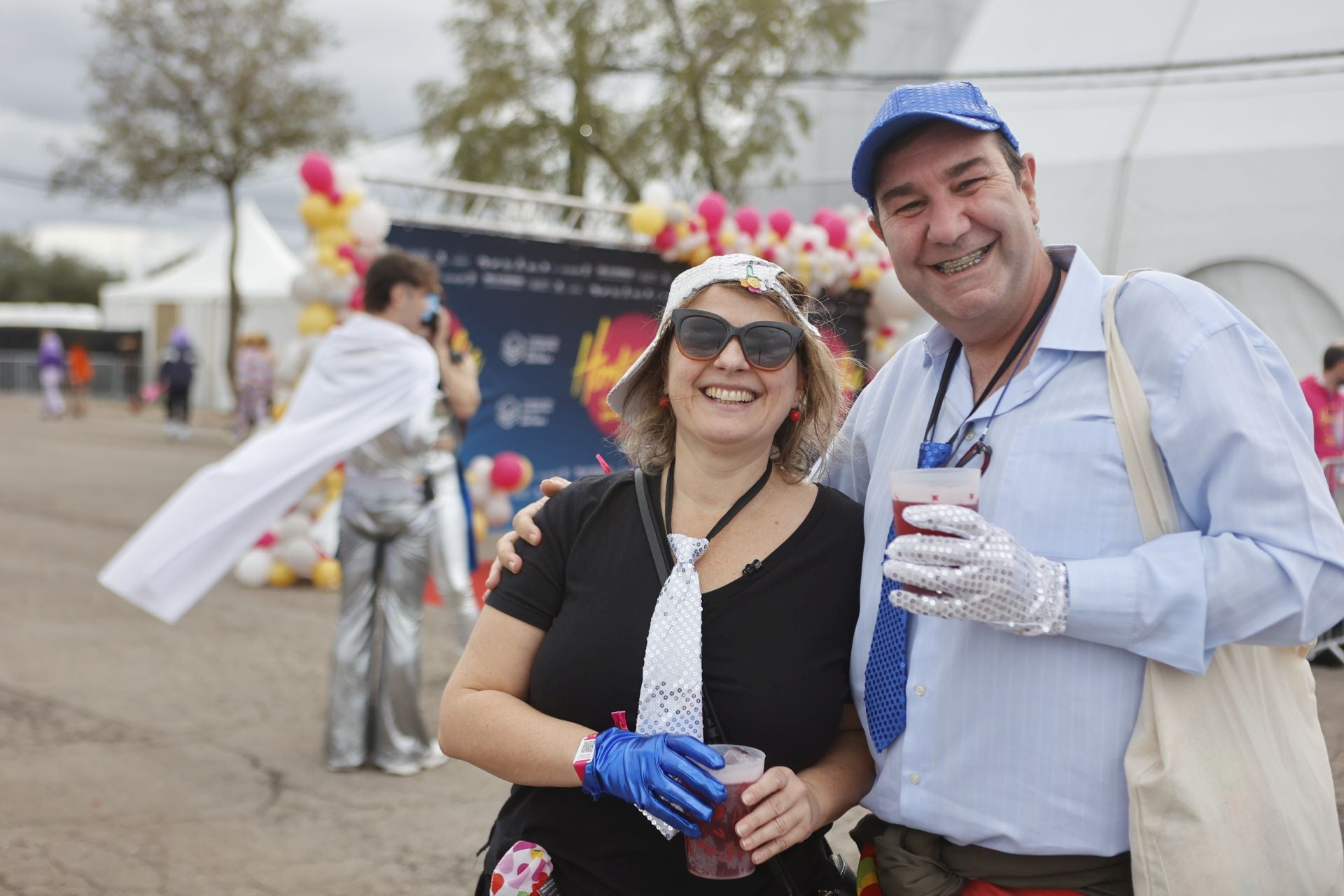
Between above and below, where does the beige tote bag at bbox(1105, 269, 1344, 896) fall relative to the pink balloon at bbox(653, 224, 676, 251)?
below

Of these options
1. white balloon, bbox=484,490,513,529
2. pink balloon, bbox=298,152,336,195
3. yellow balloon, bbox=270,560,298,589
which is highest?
pink balloon, bbox=298,152,336,195

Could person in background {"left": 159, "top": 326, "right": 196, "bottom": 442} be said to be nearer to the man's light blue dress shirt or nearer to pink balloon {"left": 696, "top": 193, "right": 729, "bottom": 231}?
pink balloon {"left": 696, "top": 193, "right": 729, "bottom": 231}

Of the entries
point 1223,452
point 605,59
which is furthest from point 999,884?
point 605,59

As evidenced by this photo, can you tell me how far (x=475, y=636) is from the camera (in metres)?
1.98

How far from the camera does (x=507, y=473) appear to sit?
8.30m

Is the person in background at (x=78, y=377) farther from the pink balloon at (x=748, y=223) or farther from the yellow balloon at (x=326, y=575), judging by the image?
the pink balloon at (x=748, y=223)

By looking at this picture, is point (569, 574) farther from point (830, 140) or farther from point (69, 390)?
point (69, 390)

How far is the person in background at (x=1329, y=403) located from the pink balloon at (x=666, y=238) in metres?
5.11

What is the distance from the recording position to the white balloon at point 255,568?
28.6 feet

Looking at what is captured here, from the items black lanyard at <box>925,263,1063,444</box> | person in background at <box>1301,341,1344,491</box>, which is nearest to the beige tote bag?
black lanyard at <box>925,263,1063,444</box>

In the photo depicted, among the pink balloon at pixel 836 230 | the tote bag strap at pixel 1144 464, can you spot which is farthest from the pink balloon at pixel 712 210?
the tote bag strap at pixel 1144 464

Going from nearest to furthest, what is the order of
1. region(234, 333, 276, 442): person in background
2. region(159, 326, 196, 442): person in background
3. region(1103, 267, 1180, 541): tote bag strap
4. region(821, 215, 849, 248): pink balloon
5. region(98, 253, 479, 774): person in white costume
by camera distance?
region(1103, 267, 1180, 541): tote bag strap < region(98, 253, 479, 774): person in white costume < region(821, 215, 849, 248): pink balloon < region(234, 333, 276, 442): person in background < region(159, 326, 196, 442): person in background

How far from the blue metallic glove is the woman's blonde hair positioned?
0.62m

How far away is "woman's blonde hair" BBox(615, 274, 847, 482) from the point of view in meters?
2.12
